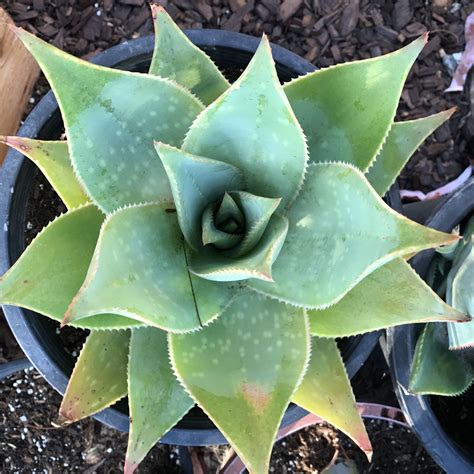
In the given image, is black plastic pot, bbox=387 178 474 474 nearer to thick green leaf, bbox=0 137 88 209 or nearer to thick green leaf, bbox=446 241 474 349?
thick green leaf, bbox=446 241 474 349

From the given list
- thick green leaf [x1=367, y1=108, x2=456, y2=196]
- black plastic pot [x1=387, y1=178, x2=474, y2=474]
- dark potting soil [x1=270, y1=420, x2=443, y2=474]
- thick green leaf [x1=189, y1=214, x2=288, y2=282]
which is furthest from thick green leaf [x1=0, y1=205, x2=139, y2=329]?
dark potting soil [x1=270, y1=420, x2=443, y2=474]

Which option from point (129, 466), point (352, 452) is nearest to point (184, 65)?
point (129, 466)

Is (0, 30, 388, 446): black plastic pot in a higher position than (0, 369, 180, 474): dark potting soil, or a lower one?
higher

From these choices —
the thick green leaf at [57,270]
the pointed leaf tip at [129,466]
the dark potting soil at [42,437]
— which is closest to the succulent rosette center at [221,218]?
the thick green leaf at [57,270]

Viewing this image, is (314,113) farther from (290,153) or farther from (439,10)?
(439,10)

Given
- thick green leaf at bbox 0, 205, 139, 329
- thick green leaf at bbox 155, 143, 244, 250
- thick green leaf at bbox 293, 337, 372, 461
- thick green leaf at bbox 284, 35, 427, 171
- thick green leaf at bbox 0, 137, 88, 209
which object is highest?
thick green leaf at bbox 284, 35, 427, 171

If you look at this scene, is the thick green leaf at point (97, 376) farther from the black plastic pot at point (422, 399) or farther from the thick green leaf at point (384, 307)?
the black plastic pot at point (422, 399)
